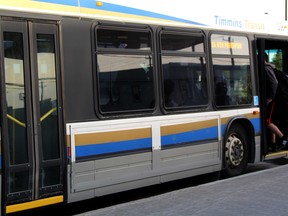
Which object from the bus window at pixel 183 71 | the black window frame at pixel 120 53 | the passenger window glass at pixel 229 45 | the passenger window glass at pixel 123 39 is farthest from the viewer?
the passenger window glass at pixel 229 45

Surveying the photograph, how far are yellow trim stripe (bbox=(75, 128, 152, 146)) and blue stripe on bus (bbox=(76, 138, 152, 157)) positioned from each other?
5cm

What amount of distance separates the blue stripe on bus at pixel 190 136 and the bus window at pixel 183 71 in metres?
0.43

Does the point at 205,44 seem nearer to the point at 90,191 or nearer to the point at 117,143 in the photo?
the point at 117,143

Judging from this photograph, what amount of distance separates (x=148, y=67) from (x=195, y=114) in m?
1.18

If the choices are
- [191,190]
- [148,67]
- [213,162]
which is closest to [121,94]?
[148,67]

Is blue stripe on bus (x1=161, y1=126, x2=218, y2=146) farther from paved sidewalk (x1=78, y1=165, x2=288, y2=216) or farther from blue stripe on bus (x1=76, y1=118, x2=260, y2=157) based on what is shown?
paved sidewalk (x1=78, y1=165, x2=288, y2=216)

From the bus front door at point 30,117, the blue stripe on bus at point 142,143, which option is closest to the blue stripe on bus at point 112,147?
the blue stripe on bus at point 142,143

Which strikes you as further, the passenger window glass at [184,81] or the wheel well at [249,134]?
the wheel well at [249,134]

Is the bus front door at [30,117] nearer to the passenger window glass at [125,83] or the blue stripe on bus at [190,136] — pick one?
the passenger window glass at [125,83]

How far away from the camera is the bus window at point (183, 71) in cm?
658

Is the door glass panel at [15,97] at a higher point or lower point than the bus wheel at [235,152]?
higher

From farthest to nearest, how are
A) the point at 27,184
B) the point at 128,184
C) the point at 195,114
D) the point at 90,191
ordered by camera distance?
the point at 195,114 < the point at 128,184 < the point at 90,191 < the point at 27,184

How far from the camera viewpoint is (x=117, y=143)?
231 inches

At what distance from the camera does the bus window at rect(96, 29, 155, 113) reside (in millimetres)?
5781
